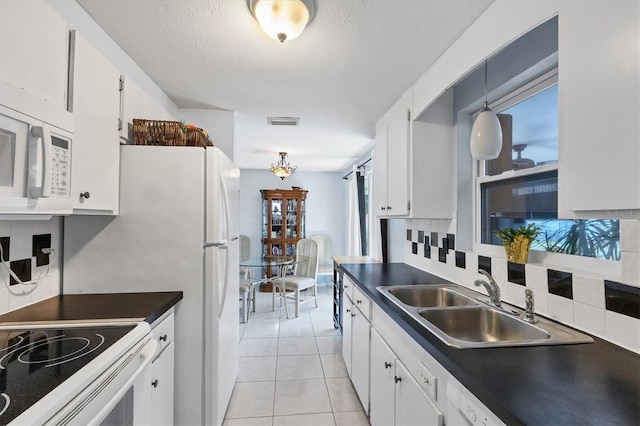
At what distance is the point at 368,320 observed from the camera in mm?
1881

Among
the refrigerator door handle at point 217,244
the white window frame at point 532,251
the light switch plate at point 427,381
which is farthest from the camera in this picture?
the refrigerator door handle at point 217,244

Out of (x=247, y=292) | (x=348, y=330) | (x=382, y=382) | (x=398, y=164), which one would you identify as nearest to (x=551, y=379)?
(x=382, y=382)

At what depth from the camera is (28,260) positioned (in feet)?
4.52

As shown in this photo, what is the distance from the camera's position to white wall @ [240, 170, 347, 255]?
5.78 metres

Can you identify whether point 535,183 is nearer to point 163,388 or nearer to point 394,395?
point 394,395

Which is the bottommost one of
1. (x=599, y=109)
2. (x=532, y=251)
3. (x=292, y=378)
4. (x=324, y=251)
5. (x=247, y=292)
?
(x=292, y=378)

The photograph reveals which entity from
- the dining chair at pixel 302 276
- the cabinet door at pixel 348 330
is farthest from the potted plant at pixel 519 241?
the dining chair at pixel 302 276

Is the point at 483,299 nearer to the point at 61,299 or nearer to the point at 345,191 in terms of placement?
the point at 61,299

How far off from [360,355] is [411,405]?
2.86 feet

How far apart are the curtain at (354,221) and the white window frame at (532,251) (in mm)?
2795

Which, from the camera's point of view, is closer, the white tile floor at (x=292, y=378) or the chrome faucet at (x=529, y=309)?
the chrome faucet at (x=529, y=309)

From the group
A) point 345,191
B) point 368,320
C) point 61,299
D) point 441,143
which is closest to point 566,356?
point 368,320

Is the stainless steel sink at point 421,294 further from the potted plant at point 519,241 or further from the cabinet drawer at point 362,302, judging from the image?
the potted plant at point 519,241

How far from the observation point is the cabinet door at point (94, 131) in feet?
4.08
